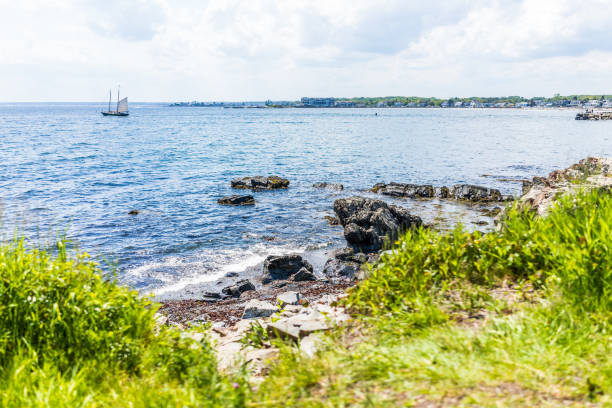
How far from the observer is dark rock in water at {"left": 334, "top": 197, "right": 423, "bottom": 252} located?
707 inches

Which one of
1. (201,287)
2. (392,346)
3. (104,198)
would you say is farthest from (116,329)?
(104,198)

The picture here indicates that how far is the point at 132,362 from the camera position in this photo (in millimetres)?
4473

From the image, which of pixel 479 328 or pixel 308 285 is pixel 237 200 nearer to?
pixel 308 285

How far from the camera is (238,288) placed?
1349 cm

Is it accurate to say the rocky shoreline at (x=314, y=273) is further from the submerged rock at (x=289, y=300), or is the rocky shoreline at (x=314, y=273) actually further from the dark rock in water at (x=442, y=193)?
the dark rock in water at (x=442, y=193)

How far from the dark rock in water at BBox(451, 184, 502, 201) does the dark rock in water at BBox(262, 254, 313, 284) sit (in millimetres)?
16351

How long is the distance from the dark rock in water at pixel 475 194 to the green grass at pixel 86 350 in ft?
83.4

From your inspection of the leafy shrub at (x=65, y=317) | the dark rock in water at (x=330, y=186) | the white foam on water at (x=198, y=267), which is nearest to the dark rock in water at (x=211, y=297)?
the white foam on water at (x=198, y=267)

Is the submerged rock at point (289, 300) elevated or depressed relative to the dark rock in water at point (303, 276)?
elevated

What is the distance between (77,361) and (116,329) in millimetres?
492

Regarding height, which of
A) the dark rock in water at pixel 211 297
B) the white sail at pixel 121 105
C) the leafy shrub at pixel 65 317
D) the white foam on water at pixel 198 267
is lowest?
the dark rock in water at pixel 211 297

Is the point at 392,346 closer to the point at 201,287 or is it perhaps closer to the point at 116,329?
the point at 116,329

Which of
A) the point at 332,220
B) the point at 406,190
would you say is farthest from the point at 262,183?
the point at 332,220

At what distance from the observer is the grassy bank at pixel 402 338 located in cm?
345
